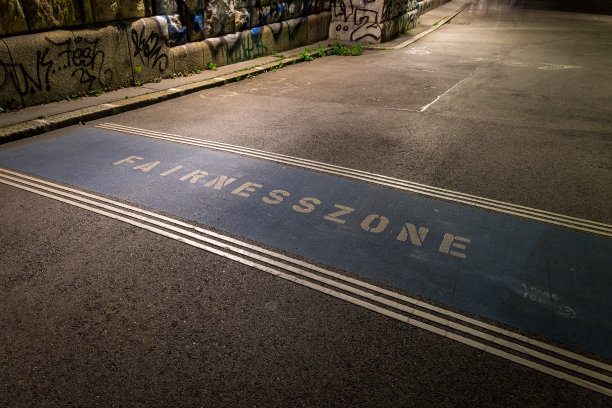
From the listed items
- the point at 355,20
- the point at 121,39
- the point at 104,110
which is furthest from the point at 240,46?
the point at 355,20

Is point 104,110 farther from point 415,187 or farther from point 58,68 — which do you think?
point 415,187

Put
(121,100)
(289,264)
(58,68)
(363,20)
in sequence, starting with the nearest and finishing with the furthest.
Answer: (289,264) < (58,68) < (121,100) < (363,20)

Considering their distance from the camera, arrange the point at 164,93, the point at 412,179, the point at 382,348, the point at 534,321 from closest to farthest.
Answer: the point at 382,348, the point at 534,321, the point at 412,179, the point at 164,93

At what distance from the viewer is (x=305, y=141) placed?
625 centimetres

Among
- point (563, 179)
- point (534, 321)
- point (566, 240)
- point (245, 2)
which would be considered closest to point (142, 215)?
point (534, 321)

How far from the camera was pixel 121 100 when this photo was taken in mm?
7875

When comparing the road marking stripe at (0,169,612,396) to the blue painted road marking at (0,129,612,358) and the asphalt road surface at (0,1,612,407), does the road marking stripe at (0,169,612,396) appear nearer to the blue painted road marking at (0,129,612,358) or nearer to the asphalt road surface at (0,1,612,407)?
the asphalt road surface at (0,1,612,407)

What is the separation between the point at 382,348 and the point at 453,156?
380 centimetres

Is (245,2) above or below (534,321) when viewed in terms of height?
above

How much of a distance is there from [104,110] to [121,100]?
0.68 metres

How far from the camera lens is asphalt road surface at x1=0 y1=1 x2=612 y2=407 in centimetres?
240

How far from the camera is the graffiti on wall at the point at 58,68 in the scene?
22.7 feet

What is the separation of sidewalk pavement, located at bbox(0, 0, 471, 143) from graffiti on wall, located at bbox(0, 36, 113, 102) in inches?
12.5

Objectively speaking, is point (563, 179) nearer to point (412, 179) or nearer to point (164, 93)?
point (412, 179)
